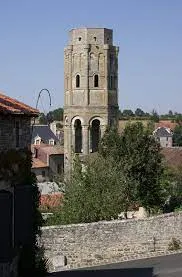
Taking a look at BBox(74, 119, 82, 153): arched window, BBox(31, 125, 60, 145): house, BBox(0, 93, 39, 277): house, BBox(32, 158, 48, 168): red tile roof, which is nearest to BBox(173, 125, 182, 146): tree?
BBox(31, 125, 60, 145): house

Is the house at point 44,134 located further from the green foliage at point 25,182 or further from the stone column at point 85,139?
the green foliage at point 25,182

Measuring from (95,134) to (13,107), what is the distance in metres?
31.3

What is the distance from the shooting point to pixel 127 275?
22.4 m

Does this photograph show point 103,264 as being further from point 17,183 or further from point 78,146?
point 78,146

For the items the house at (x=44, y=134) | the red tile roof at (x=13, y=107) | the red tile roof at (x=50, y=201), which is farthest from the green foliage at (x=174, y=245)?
the house at (x=44, y=134)

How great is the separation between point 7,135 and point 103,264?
901 centimetres

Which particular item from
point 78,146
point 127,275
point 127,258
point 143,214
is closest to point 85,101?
point 78,146

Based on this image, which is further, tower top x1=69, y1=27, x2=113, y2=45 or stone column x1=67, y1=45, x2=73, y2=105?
stone column x1=67, y1=45, x2=73, y2=105

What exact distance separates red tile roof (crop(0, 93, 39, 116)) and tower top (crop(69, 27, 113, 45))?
29.4 metres

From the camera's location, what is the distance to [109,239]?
25.8 metres

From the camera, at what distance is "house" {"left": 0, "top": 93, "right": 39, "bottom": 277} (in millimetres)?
17672

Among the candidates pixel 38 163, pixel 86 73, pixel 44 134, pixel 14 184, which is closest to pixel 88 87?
pixel 86 73

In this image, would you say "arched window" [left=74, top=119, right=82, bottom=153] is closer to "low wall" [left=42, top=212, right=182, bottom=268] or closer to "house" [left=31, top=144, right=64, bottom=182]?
"house" [left=31, top=144, right=64, bottom=182]

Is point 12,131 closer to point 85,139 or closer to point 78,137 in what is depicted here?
point 85,139
